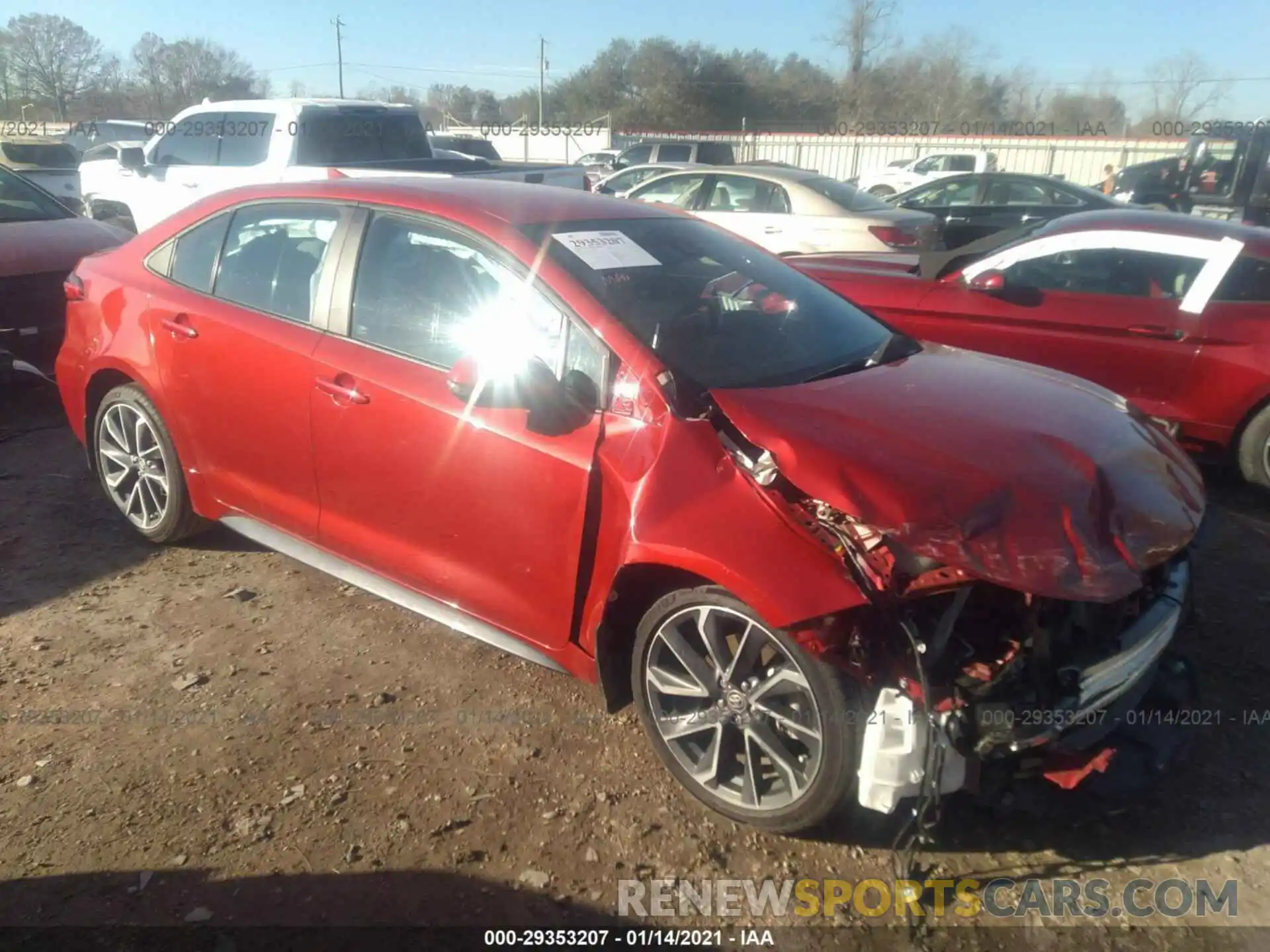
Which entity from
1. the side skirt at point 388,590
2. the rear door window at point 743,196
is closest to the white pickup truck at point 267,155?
the rear door window at point 743,196

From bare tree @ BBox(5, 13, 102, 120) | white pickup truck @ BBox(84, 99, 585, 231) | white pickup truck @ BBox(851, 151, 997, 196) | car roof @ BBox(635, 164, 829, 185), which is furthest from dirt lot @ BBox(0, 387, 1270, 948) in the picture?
bare tree @ BBox(5, 13, 102, 120)

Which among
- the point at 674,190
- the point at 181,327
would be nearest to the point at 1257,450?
the point at 181,327

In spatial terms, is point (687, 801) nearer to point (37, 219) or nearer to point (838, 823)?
point (838, 823)

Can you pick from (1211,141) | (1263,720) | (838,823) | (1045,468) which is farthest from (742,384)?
(1211,141)

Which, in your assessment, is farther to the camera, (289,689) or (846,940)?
(289,689)

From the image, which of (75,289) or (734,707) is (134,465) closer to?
(75,289)

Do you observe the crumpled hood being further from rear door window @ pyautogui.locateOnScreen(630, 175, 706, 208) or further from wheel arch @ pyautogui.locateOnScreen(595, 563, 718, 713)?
rear door window @ pyautogui.locateOnScreen(630, 175, 706, 208)

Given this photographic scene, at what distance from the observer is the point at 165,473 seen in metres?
4.30

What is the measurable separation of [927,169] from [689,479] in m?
26.5

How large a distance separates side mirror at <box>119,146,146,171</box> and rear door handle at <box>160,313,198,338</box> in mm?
7713

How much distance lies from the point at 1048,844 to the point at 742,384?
1619 mm

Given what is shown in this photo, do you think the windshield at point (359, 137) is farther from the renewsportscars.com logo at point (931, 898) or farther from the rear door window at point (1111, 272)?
the renewsportscars.com logo at point (931, 898)

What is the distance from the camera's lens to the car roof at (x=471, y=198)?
134 inches

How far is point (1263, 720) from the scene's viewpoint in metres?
3.33
